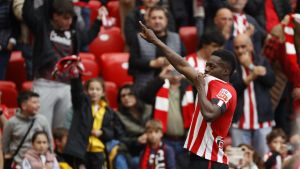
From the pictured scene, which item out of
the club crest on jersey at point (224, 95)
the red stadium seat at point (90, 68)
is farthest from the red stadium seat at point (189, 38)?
the club crest on jersey at point (224, 95)

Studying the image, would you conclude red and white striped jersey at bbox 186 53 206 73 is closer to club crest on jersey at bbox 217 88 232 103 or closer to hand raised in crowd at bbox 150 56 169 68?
hand raised in crowd at bbox 150 56 169 68

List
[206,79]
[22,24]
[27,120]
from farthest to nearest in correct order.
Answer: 1. [22,24]
2. [27,120]
3. [206,79]

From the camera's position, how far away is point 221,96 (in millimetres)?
8805

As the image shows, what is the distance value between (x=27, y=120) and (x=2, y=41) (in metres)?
1.89

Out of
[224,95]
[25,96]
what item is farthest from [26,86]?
[224,95]

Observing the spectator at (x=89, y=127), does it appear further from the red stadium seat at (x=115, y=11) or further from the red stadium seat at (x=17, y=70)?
the red stadium seat at (x=115, y=11)

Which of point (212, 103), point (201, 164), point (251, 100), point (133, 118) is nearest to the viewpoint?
point (212, 103)

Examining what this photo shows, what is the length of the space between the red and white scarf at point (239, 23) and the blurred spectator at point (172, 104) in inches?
81.1

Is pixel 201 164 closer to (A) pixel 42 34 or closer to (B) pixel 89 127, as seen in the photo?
(B) pixel 89 127

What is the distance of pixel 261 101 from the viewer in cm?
1352

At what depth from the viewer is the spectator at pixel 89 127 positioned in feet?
38.0

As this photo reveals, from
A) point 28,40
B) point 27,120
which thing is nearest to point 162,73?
point 27,120

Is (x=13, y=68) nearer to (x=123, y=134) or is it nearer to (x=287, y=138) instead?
(x=123, y=134)

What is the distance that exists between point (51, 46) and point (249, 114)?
2.78 m
